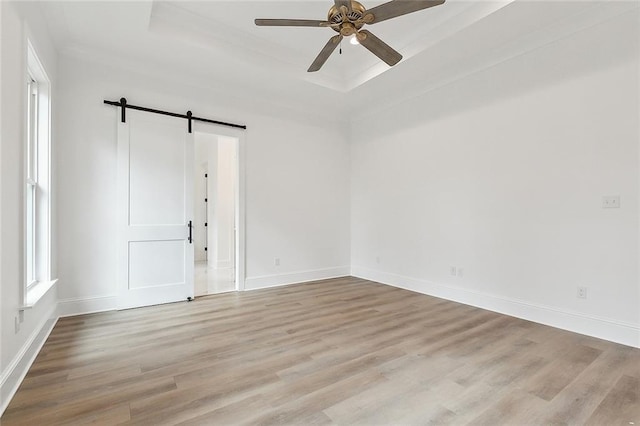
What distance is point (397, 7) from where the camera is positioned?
2.24 meters

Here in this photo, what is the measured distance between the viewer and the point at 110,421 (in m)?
1.69

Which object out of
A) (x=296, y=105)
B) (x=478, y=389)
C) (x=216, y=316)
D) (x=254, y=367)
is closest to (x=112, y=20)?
(x=296, y=105)

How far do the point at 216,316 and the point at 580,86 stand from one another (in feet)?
14.9

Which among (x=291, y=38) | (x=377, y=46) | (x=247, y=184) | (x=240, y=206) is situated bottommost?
(x=240, y=206)

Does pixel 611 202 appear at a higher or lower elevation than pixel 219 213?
higher

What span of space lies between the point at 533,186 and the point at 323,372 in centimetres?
298

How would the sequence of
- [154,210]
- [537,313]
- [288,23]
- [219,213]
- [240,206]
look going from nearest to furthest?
1. [288,23]
2. [537,313]
3. [154,210]
4. [240,206]
5. [219,213]

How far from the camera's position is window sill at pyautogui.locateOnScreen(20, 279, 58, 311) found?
233 centimetres

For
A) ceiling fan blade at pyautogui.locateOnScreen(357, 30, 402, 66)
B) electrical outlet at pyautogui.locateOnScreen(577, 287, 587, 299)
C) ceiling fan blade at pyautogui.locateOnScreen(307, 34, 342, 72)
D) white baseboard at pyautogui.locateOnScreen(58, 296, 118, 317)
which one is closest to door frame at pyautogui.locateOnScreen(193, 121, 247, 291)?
white baseboard at pyautogui.locateOnScreen(58, 296, 118, 317)

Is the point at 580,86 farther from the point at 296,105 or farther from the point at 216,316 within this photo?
the point at 216,316

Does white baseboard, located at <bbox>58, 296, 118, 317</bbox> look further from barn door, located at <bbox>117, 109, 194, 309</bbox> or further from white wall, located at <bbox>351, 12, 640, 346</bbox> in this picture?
white wall, located at <bbox>351, 12, 640, 346</bbox>

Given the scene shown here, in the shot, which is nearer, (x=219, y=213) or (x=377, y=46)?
(x=377, y=46)

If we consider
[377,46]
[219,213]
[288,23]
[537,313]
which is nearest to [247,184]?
[219,213]

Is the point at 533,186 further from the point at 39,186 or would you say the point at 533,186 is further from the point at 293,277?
the point at 39,186
